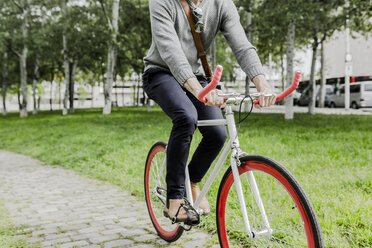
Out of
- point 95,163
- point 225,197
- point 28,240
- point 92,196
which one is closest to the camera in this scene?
point 225,197

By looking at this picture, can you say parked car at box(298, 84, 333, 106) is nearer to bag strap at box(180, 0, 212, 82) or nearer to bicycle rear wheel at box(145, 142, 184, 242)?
bicycle rear wheel at box(145, 142, 184, 242)

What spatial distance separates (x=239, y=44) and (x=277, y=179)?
112 cm

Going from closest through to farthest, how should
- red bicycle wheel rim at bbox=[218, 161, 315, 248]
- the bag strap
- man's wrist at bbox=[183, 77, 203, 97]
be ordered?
red bicycle wheel rim at bbox=[218, 161, 315, 248]
man's wrist at bbox=[183, 77, 203, 97]
the bag strap

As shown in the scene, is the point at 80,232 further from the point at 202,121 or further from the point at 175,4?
the point at 175,4

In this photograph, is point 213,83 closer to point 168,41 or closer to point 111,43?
point 168,41

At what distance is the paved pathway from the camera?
3500mm

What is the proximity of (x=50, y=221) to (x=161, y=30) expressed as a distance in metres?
2.67

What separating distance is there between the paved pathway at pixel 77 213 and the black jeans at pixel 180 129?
714 millimetres

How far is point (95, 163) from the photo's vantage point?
7.51 m

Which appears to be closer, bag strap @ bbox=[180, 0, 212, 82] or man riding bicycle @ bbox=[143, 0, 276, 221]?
man riding bicycle @ bbox=[143, 0, 276, 221]

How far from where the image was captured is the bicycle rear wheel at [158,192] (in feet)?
11.0

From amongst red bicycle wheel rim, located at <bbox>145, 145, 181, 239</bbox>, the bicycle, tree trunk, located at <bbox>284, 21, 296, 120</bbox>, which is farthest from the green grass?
tree trunk, located at <bbox>284, 21, 296, 120</bbox>

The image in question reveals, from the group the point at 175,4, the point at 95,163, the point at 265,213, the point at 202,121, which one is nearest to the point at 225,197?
the point at 265,213

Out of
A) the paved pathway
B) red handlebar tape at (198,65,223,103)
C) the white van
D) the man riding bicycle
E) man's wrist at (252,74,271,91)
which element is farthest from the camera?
the white van
